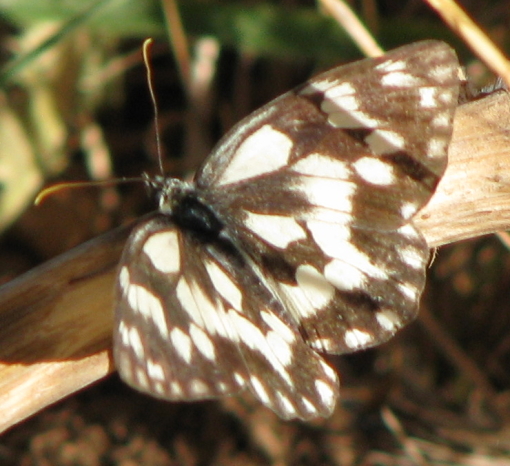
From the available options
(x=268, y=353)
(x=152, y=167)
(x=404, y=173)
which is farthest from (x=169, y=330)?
(x=152, y=167)

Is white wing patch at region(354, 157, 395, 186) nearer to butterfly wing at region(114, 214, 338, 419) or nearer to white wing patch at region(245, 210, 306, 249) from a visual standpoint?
white wing patch at region(245, 210, 306, 249)

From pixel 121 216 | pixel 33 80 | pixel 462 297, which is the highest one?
pixel 33 80

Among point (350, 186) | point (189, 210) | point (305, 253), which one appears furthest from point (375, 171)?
point (189, 210)

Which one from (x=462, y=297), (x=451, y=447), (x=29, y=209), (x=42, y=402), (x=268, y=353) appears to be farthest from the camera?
(x=29, y=209)

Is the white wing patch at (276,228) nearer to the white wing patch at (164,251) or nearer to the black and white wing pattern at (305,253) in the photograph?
the black and white wing pattern at (305,253)

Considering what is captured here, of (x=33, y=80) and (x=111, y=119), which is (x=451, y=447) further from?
(x=33, y=80)

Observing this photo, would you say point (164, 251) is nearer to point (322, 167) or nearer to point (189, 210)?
point (189, 210)

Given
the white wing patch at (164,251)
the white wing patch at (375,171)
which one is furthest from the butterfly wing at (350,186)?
the white wing patch at (164,251)
